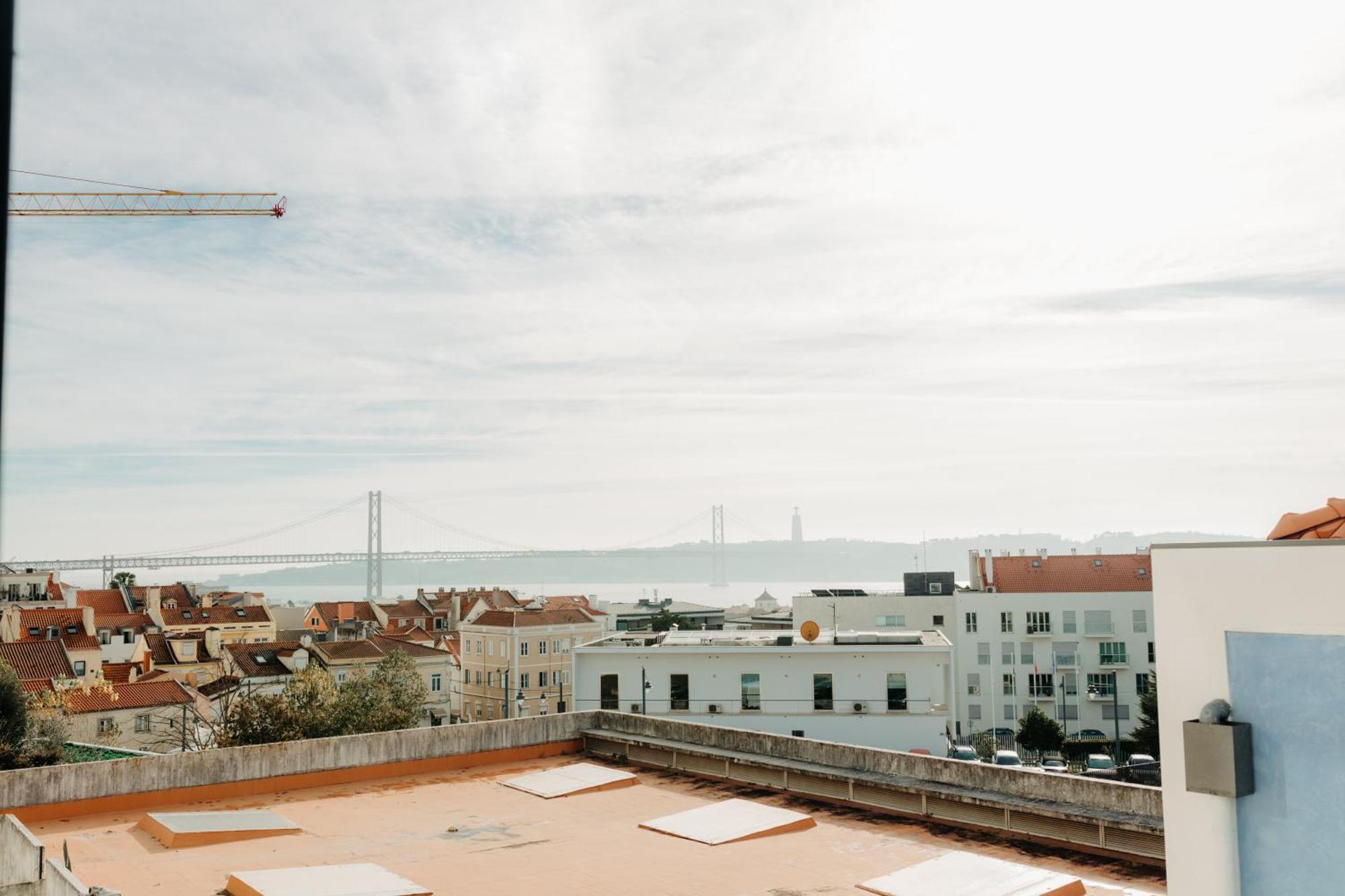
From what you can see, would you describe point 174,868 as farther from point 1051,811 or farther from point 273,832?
point 1051,811

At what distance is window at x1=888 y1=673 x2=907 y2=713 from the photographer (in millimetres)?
33500

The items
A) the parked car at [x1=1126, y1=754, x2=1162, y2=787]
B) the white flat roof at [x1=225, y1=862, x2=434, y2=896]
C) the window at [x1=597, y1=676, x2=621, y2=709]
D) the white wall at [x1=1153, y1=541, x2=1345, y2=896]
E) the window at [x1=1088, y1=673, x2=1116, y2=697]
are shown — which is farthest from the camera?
the window at [x1=1088, y1=673, x2=1116, y2=697]

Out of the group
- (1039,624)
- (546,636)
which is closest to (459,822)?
(546,636)

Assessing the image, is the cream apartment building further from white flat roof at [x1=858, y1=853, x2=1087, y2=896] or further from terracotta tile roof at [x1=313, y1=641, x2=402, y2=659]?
white flat roof at [x1=858, y1=853, x2=1087, y2=896]

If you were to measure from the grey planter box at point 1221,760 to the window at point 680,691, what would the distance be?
30.3 meters

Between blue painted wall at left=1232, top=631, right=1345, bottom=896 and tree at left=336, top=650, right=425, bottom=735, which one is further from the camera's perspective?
tree at left=336, top=650, right=425, bottom=735

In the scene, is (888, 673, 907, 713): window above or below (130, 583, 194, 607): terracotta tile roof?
below

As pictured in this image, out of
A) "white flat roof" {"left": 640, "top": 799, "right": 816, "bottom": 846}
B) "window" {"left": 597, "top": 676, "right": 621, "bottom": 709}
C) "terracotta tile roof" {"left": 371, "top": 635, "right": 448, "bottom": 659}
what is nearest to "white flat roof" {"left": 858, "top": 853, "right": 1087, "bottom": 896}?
"white flat roof" {"left": 640, "top": 799, "right": 816, "bottom": 846}

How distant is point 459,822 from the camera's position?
1289 cm

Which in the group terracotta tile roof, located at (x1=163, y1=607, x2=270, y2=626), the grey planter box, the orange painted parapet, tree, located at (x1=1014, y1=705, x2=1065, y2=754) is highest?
the orange painted parapet

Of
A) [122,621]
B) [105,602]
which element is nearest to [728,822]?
[122,621]

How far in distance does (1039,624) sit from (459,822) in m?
54.8

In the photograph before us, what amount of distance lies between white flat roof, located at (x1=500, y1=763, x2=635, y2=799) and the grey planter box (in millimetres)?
10243

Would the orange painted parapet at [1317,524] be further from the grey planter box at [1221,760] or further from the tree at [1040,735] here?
the tree at [1040,735]
